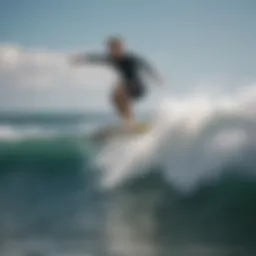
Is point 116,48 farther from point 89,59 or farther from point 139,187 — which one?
point 139,187

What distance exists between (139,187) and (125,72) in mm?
316

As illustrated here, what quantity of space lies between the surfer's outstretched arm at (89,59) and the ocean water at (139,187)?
0.15 meters

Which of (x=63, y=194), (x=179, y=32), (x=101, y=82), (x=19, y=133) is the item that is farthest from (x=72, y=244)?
(x=179, y=32)

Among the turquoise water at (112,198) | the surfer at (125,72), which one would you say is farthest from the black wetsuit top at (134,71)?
the turquoise water at (112,198)

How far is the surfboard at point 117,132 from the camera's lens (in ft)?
4.64

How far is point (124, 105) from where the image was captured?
143cm

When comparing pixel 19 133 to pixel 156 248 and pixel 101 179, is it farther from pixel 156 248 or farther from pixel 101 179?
pixel 156 248

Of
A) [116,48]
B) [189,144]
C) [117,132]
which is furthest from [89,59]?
[189,144]

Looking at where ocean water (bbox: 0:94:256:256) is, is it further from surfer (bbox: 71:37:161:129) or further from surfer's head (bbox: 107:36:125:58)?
surfer's head (bbox: 107:36:125:58)

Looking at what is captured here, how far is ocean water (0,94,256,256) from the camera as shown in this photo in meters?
1.39

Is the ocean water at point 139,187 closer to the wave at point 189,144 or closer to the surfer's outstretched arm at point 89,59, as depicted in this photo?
the wave at point 189,144

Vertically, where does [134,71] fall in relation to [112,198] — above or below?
above

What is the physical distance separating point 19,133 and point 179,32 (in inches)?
20.6

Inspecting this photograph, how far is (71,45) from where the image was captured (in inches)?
57.7
